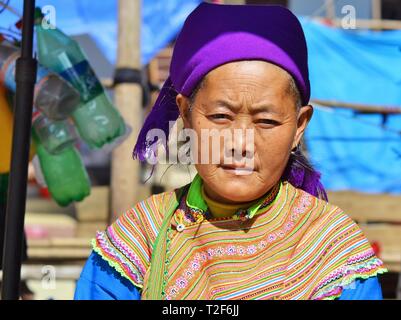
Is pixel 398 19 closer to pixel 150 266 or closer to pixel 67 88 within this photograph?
pixel 67 88

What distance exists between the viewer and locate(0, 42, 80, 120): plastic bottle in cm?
300

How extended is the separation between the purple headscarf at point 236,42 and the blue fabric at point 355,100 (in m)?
2.25

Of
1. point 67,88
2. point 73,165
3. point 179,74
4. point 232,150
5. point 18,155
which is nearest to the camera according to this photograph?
point 232,150

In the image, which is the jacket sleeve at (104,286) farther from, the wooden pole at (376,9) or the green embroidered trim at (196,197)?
the wooden pole at (376,9)

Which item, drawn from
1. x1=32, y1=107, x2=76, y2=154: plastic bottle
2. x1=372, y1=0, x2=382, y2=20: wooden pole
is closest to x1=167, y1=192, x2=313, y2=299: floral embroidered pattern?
x1=32, y1=107, x2=76, y2=154: plastic bottle

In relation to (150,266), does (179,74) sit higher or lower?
higher

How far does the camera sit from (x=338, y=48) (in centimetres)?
387

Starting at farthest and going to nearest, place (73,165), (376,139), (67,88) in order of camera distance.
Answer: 1. (376,139)
2. (73,165)
3. (67,88)

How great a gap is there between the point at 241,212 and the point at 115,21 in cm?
226

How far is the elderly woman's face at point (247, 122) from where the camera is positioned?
58.9 inches

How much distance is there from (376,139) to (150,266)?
2.51m

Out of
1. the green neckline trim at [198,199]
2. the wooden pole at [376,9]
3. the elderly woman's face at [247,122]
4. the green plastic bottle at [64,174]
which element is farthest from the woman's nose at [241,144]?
the wooden pole at [376,9]

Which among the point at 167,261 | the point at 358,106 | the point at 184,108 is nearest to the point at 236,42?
the point at 184,108

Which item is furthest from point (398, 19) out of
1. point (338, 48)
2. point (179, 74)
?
point (179, 74)
